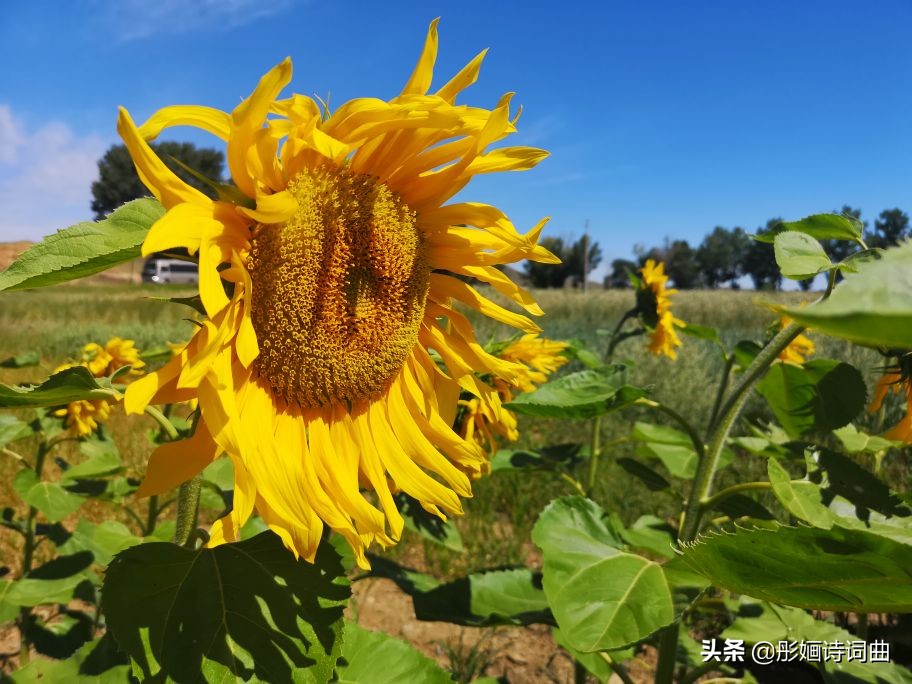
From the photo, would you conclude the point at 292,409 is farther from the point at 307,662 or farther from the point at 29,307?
the point at 29,307

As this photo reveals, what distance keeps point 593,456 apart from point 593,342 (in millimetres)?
8315

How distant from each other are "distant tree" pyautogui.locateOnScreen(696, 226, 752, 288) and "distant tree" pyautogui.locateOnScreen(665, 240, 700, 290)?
989mm

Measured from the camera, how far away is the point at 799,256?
1.08 metres

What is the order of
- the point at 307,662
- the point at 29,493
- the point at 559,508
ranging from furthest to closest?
the point at 29,493
the point at 559,508
the point at 307,662

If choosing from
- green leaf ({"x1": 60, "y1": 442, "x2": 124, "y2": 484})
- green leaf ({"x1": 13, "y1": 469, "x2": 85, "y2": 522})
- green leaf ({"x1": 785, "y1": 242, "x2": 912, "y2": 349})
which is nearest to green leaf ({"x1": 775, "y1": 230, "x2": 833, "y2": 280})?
green leaf ({"x1": 785, "y1": 242, "x2": 912, "y2": 349})

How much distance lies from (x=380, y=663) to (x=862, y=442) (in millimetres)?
1491

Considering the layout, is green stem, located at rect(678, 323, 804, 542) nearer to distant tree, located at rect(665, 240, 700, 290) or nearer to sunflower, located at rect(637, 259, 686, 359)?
sunflower, located at rect(637, 259, 686, 359)

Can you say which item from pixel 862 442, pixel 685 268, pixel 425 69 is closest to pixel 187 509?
pixel 425 69

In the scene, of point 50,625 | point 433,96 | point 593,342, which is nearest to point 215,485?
point 433,96

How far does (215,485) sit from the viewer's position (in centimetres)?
151

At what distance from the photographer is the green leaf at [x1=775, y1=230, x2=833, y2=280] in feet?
3.35

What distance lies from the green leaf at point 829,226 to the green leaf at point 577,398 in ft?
1.43

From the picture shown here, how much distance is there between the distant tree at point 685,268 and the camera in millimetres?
61731

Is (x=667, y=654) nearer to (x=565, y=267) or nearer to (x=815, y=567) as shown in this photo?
(x=815, y=567)
